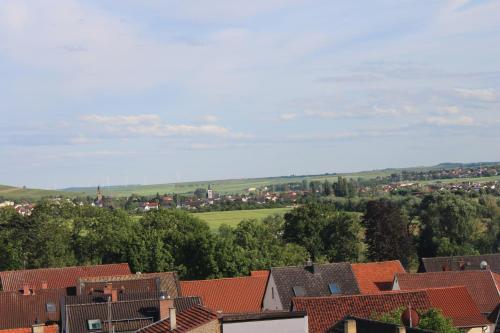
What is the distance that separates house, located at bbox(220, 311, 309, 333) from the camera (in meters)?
26.8

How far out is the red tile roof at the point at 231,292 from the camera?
183 feet

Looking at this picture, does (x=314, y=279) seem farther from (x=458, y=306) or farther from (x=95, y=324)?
(x=95, y=324)

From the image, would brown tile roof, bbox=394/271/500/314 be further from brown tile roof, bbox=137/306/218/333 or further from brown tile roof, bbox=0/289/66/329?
brown tile roof, bbox=137/306/218/333

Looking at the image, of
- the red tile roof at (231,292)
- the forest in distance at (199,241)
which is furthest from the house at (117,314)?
the forest in distance at (199,241)

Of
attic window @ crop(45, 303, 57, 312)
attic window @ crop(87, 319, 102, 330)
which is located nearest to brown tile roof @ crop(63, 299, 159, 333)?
attic window @ crop(87, 319, 102, 330)

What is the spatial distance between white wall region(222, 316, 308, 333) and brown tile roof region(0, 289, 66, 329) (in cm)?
2681

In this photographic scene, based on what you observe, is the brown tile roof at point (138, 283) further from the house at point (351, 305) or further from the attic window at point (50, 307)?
the house at point (351, 305)

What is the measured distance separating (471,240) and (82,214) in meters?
49.3

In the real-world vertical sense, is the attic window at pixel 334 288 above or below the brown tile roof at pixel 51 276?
below

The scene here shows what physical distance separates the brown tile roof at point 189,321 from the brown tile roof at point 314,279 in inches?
943

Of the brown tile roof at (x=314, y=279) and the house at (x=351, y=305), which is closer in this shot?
the house at (x=351, y=305)

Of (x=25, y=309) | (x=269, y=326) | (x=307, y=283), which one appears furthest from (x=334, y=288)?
(x=269, y=326)

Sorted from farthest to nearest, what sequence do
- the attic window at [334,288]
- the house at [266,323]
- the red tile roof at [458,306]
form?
the attic window at [334,288] → the red tile roof at [458,306] → the house at [266,323]

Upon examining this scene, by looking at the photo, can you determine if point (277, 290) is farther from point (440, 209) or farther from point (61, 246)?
point (440, 209)
